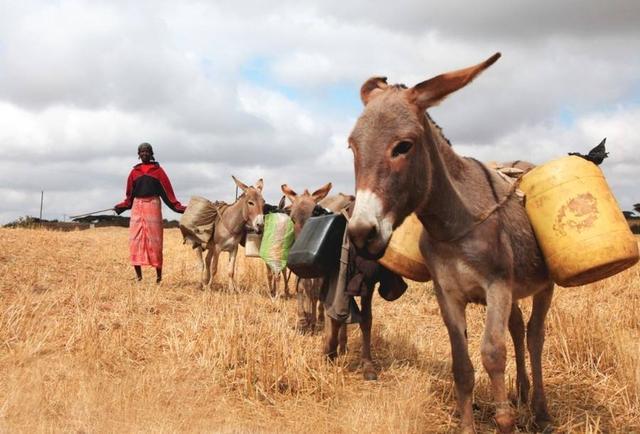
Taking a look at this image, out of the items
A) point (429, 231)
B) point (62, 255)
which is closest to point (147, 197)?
point (62, 255)

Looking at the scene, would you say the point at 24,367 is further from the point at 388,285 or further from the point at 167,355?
Result: the point at 388,285

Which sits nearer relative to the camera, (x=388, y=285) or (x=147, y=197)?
(x=388, y=285)

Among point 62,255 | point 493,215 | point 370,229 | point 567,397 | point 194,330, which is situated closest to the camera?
point 370,229

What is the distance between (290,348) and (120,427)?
1810 millimetres

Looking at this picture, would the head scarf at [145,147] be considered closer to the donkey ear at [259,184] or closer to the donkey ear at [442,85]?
the donkey ear at [259,184]

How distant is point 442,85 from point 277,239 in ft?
17.5

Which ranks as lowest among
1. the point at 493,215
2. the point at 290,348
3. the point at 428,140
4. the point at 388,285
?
the point at 290,348

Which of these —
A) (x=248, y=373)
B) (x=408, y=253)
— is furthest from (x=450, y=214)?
(x=248, y=373)

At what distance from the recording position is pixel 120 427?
4.36 m

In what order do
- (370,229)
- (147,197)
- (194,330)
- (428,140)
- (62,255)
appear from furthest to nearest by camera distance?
(62,255)
(147,197)
(194,330)
(428,140)
(370,229)

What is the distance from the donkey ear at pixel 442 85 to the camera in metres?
3.54

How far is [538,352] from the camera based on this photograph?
4957mm

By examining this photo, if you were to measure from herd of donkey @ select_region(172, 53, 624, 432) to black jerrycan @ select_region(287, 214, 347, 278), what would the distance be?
4.90ft

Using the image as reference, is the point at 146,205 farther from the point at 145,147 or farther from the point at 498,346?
the point at 498,346
